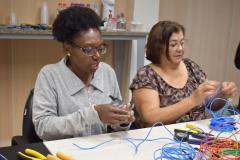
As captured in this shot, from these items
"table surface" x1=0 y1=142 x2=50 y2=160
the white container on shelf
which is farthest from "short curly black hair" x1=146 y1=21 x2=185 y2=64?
the white container on shelf

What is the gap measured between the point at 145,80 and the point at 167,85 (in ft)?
0.41

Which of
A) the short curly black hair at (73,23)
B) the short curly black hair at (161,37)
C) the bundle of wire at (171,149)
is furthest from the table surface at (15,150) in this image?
the short curly black hair at (161,37)

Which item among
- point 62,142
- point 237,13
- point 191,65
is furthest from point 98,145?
point 237,13

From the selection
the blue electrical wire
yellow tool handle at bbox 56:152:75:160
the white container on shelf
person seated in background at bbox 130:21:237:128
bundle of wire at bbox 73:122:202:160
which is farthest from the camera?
the white container on shelf

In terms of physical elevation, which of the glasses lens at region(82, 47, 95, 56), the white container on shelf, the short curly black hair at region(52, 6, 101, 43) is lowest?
the glasses lens at region(82, 47, 95, 56)

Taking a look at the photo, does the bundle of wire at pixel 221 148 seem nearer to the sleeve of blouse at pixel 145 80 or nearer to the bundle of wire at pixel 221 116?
the bundle of wire at pixel 221 116

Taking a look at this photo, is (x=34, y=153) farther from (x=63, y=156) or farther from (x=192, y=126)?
(x=192, y=126)

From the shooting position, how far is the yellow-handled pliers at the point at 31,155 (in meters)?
0.98

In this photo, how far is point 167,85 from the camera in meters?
1.72

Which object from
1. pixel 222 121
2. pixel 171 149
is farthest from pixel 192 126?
pixel 171 149

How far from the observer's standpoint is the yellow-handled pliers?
0.98 m

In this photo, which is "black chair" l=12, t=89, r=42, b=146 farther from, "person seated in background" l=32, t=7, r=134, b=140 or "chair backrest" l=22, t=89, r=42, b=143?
"person seated in background" l=32, t=7, r=134, b=140

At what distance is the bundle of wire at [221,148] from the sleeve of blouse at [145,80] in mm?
538

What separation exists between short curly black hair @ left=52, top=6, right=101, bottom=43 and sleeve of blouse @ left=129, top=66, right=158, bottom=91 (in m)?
0.41
